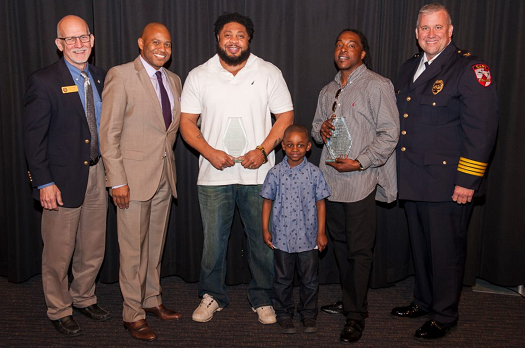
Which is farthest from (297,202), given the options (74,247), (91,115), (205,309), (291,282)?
(74,247)

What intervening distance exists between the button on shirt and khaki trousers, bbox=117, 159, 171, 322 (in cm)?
79

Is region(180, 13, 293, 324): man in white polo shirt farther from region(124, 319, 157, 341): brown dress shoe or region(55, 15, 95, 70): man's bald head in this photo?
region(55, 15, 95, 70): man's bald head

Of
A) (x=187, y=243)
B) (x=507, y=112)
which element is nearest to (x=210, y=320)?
(x=187, y=243)

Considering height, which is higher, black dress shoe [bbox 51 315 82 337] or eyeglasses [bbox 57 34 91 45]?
eyeglasses [bbox 57 34 91 45]

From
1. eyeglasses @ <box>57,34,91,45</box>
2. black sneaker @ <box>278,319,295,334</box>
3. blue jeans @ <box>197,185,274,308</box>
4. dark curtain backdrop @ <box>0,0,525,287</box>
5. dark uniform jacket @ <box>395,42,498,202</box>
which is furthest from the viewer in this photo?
dark curtain backdrop @ <box>0,0,525,287</box>

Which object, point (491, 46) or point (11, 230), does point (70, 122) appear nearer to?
point (11, 230)

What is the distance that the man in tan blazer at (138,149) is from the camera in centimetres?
303

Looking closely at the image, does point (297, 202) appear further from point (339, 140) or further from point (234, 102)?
point (234, 102)

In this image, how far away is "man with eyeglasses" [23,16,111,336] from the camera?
10.0 ft

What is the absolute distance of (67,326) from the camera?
3.23m

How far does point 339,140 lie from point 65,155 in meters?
1.89

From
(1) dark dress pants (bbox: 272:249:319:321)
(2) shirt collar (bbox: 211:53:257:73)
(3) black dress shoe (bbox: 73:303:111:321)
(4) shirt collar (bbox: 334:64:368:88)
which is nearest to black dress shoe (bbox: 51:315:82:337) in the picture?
(3) black dress shoe (bbox: 73:303:111:321)

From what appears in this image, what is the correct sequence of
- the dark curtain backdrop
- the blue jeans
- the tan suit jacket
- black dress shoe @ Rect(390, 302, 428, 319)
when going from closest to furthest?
the tan suit jacket → the blue jeans → black dress shoe @ Rect(390, 302, 428, 319) → the dark curtain backdrop

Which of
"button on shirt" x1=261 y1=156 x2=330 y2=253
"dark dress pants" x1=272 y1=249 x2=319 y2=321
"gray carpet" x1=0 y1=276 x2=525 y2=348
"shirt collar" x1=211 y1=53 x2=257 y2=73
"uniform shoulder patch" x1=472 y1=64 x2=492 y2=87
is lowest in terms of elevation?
"gray carpet" x1=0 y1=276 x2=525 y2=348
